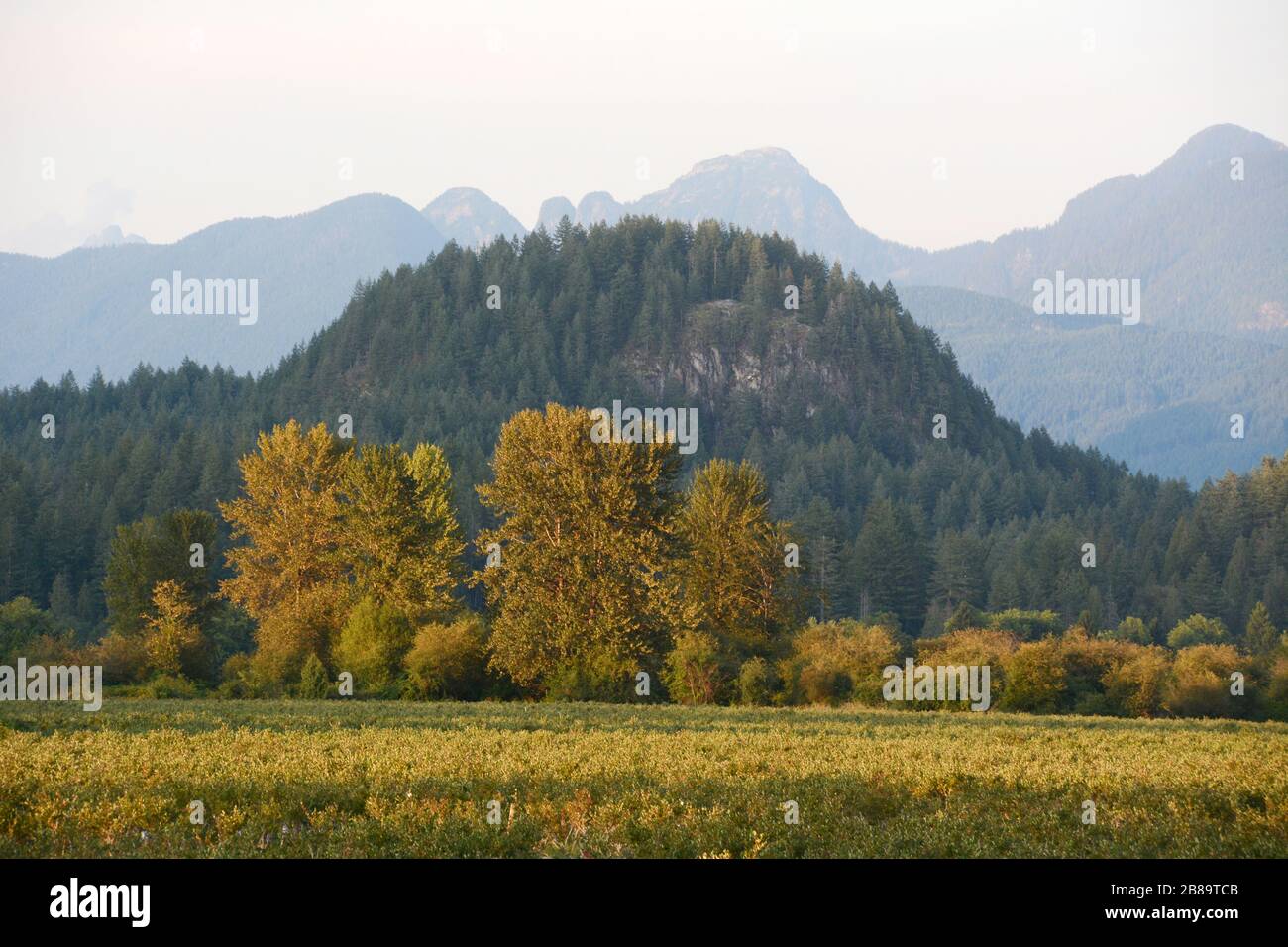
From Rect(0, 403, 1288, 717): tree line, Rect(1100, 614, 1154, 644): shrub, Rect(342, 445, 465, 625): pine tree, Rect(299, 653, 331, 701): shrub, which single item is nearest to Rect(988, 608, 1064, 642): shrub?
Rect(1100, 614, 1154, 644): shrub

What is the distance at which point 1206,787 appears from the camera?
35.2 metres

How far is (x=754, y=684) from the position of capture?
8194 cm

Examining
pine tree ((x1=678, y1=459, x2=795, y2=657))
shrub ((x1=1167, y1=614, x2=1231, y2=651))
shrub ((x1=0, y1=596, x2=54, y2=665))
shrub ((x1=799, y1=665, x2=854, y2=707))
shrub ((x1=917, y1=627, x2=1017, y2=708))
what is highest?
pine tree ((x1=678, y1=459, x2=795, y2=657))

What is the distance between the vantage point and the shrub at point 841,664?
272 ft

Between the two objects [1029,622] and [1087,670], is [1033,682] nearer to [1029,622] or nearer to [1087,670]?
[1087,670]

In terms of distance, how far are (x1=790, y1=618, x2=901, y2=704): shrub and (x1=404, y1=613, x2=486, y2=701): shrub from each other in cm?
1861

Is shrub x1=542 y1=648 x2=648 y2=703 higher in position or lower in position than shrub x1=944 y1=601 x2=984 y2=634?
higher

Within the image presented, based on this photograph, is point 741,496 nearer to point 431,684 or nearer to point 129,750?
point 431,684

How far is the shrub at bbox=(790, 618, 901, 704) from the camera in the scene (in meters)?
82.9

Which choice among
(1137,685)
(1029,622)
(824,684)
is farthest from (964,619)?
(824,684)

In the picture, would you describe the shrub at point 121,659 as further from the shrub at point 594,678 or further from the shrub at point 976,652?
the shrub at point 976,652

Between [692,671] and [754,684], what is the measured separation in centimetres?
416

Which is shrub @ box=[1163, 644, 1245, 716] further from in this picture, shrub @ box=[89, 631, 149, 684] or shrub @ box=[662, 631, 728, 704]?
shrub @ box=[89, 631, 149, 684]
